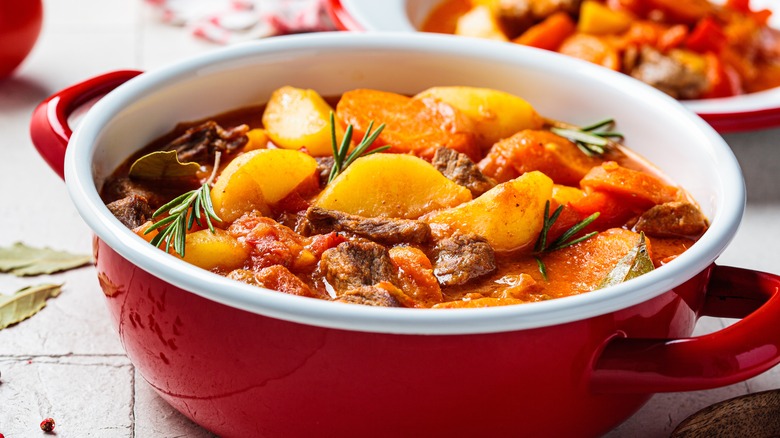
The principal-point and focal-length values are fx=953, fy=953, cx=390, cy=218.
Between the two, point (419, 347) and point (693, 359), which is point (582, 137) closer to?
point (693, 359)

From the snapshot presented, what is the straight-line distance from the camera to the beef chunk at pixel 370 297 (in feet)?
5.45

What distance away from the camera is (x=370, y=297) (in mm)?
1672

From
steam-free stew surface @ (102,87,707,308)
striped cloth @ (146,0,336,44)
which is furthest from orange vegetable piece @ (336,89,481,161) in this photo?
striped cloth @ (146,0,336,44)

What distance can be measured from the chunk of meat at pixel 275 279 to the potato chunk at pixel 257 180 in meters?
0.24

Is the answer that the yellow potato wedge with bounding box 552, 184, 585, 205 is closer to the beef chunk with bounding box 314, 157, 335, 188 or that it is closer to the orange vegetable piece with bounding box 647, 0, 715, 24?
the beef chunk with bounding box 314, 157, 335, 188

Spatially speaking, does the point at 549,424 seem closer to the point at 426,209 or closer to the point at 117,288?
the point at 426,209

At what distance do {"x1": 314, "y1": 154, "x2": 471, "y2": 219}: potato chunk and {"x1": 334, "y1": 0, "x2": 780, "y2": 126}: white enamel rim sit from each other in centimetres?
124

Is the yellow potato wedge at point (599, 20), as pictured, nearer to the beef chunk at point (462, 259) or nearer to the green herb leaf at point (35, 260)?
the beef chunk at point (462, 259)

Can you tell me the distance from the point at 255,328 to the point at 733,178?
110 cm

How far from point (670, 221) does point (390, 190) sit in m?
0.63

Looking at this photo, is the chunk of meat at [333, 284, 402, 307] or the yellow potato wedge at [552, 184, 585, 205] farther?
the yellow potato wedge at [552, 184, 585, 205]

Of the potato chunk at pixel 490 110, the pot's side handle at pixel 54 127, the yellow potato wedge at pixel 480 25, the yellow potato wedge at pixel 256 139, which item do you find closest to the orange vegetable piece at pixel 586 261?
the potato chunk at pixel 490 110

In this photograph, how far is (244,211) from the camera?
2.00 metres

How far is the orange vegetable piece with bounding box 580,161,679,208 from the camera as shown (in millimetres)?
2180
